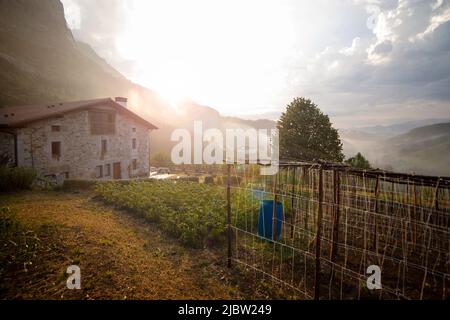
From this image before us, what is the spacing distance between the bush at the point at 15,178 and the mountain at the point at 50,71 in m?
23.9

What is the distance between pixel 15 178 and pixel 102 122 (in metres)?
9.70

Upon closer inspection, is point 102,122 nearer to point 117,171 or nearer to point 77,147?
point 77,147

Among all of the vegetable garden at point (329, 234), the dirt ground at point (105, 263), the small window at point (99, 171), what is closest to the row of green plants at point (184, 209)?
the vegetable garden at point (329, 234)

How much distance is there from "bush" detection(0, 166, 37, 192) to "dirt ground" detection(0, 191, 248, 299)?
3845mm

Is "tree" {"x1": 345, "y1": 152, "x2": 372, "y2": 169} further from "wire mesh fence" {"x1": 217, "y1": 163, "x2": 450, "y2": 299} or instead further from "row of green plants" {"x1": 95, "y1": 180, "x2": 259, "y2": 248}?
"row of green plants" {"x1": 95, "y1": 180, "x2": 259, "y2": 248}

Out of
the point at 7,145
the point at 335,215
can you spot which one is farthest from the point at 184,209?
the point at 7,145

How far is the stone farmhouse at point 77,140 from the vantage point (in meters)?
15.1

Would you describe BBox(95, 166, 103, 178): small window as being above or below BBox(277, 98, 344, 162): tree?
below

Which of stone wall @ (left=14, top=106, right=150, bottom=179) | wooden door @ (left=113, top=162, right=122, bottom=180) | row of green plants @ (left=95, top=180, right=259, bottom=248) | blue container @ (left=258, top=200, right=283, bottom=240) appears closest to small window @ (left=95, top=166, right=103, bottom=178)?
stone wall @ (left=14, top=106, right=150, bottom=179)

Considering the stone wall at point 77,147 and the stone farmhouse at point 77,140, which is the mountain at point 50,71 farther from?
the stone wall at point 77,147

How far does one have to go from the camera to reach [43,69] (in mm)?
52281

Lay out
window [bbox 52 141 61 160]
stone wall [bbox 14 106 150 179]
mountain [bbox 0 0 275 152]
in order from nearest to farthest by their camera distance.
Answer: stone wall [bbox 14 106 150 179] < window [bbox 52 141 61 160] < mountain [bbox 0 0 275 152]

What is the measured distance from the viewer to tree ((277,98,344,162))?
2112 cm
